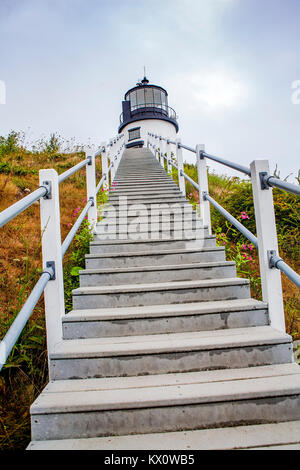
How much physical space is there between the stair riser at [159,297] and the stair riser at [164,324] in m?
0.25

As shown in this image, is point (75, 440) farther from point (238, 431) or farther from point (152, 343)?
point (238, 431)

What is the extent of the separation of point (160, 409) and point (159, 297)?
84 centimetres

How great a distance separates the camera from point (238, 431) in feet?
3.92

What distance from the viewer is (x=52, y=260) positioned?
1598 mm

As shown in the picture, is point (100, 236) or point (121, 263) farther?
point (100, 236)

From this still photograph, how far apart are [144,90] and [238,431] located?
68.2 feet

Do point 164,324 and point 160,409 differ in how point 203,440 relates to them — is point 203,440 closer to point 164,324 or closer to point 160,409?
point 160,409

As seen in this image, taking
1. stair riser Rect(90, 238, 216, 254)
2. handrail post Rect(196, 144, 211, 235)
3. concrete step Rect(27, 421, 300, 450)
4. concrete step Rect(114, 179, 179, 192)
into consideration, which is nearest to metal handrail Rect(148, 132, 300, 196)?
handrail post Rect(196, 144, 211, 235)

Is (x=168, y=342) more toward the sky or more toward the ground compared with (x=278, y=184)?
more toward the ground

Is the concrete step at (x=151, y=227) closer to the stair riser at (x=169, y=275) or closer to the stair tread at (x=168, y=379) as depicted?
the stair riser at (x=169, y=275)

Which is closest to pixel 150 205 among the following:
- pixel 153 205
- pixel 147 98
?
pixel 153 205

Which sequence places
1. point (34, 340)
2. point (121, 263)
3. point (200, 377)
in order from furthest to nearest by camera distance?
point (121, 263) < point (34, 340) < point (200, 377)

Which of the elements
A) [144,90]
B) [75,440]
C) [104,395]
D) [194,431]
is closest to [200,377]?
[194,431]
